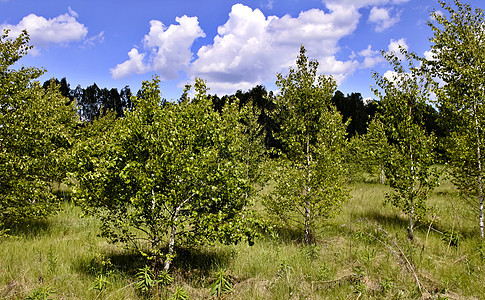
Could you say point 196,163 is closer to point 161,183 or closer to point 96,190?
point 161,183

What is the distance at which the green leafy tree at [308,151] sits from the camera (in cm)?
939

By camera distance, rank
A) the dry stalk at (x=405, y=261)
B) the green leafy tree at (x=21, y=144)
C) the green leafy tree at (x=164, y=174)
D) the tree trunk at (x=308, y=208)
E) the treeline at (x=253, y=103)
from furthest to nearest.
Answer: the treeline at (x=253, y=103) < the tree trunk at (x=308, y=208) < the green leafy tree at (x=21, y=144) < the green leafy tree at (x=164, y=174) < the dry stalk at (x=405, y=261)

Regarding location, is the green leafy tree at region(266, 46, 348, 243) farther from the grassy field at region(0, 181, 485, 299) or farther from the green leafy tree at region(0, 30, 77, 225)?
the green leafy tree at region(0, 30, 77, 225)

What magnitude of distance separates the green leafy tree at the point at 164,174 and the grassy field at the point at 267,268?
3.59 ft

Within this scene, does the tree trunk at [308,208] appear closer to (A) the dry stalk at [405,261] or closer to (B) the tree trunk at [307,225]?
(B) the tree trunk at [307,225]

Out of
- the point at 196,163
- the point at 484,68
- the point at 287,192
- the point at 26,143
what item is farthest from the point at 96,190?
the point at 484,68

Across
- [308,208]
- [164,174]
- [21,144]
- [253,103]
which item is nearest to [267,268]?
[308,208]

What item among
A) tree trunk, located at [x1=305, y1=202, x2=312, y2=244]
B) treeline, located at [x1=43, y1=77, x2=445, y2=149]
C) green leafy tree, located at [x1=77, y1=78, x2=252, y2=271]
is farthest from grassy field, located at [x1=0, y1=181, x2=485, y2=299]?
treeline, located at [x1=43, y1=77, x2=445, y2=149]

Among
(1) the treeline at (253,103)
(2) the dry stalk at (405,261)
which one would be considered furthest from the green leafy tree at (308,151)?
(1) the treeline at (253,103)

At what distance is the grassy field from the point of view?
5.97m

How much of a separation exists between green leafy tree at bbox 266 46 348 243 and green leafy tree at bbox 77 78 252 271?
332 centimetres

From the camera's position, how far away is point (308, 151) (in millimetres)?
10250

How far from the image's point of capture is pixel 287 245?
9.56 meters

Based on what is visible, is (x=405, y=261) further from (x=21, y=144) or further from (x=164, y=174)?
(x=21, y=144)
